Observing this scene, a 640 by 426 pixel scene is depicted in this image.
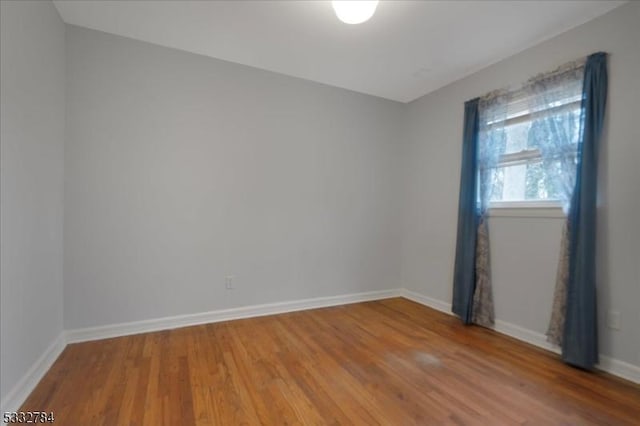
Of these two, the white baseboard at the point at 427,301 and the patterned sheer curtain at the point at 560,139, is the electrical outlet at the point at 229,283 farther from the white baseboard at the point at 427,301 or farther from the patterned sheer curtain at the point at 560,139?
the patterned sheer curtain at the point at 560,139

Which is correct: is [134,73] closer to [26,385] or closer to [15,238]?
[15,238]

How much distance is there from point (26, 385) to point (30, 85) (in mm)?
1832

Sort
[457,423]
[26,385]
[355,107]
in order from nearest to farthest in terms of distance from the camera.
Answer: [457,423]
[26,385]
[355,107]

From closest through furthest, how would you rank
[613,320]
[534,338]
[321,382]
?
[321,382] < [613,320] < [534,338]

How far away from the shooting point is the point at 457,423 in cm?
163

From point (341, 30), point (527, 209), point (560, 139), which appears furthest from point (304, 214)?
point (560, 139)

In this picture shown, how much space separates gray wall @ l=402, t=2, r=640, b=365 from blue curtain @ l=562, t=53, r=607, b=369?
0.07m

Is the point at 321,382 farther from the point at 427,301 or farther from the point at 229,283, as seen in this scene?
the point at 427,301

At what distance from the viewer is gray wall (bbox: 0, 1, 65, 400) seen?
160 cm

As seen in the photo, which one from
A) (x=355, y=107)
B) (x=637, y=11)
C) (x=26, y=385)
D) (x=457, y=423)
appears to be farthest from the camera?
(x=355, y=107)

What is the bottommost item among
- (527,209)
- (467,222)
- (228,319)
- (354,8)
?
(228,319)

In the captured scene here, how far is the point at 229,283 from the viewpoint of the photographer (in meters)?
3.10

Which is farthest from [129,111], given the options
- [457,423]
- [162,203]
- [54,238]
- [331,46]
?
[457,423]

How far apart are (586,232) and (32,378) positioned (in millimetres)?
3908
